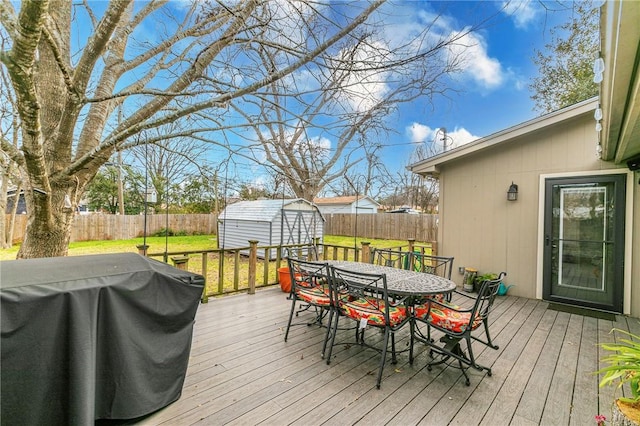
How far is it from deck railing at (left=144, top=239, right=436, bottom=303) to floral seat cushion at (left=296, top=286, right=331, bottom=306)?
4.68 ft

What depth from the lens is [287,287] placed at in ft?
16.0

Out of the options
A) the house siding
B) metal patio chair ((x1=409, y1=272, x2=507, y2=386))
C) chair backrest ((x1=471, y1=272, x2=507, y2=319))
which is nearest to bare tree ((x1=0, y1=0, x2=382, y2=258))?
Answer: chair backrest ((x1=471, y1=272, x2=507, y2=319))

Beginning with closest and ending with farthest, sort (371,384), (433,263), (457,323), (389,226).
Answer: (371,384) → (457,323) → (433,263) → (389,226)

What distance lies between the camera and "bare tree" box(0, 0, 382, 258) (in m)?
1.91

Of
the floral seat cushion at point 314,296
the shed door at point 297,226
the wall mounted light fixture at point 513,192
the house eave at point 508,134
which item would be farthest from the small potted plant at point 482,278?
the shed door at point 297,226

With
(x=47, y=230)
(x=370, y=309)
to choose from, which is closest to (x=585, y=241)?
(x=370, y=309)

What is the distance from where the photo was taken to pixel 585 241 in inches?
173

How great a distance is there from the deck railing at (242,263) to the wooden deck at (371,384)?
1024 millimetres

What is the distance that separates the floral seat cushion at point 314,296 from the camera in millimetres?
2932

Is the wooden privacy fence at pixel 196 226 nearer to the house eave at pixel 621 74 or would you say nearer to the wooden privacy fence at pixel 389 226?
the wooden privacy fence at pixel 389 226

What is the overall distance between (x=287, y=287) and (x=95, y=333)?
345 centimetres

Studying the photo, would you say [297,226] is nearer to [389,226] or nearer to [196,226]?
[389,226]

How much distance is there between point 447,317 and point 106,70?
4243 mm

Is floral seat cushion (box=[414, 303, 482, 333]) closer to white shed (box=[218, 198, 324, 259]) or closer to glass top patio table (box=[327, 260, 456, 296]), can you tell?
glass top patio table (box=[327, 260, 456, 296])
